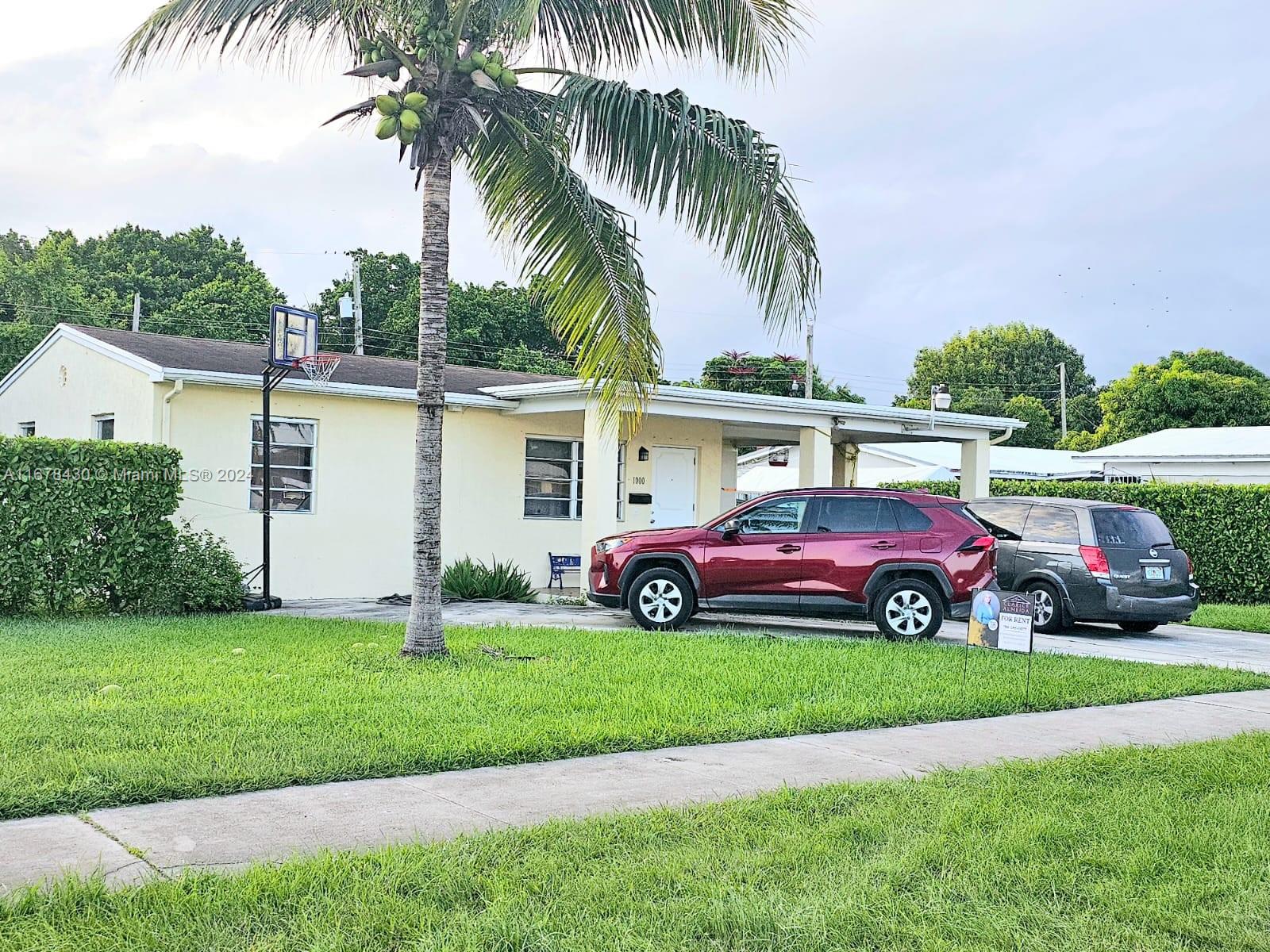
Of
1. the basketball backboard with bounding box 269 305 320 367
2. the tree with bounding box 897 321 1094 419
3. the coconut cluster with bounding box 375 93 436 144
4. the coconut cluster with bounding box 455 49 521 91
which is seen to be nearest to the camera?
the coconut cluster with bounding box 375 93 436 144

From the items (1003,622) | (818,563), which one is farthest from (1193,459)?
(1003,622)

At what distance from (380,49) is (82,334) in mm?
8653

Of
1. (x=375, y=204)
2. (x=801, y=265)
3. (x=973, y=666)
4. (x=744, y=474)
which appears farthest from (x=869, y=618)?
(x=744, y=474)

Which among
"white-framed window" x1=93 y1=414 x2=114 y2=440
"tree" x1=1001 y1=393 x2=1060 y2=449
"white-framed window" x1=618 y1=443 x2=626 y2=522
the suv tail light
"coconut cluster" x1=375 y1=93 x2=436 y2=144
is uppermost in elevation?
"tree" x1=1001 y1=393 x2=1060 y2=449

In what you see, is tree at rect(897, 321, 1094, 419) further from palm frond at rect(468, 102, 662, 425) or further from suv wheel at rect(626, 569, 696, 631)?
palm frond at rect(468, 102, 662, 425)

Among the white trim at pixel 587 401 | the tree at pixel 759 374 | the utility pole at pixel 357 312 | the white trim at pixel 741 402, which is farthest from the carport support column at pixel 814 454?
the tree at pixel 759 374

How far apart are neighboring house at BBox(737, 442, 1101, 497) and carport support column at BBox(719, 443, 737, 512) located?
20.0 feet

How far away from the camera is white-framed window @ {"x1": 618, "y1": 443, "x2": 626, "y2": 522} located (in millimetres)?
20094

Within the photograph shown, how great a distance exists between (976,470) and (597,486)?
809cm

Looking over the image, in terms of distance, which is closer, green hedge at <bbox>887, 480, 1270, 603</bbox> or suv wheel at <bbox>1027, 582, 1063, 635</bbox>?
suv wheel at <bbox>1027, 582, 1063, 635</bbox>

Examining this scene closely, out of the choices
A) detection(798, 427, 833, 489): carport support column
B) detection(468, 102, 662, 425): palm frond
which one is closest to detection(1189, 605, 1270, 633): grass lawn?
detection(798, 427, 833, 489): carport support column

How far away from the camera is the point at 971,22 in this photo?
1384cm

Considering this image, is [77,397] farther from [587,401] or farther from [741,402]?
[741,402]

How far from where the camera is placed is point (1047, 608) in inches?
584
